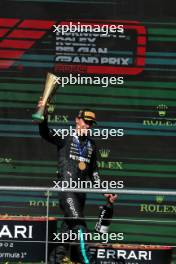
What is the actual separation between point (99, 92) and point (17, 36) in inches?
48.4

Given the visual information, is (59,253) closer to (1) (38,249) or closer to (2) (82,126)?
(1) (38,249)

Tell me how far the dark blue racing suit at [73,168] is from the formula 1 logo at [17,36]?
1.27 m

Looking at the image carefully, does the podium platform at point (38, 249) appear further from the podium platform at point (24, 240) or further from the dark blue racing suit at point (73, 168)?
the dark blue racing suit at point (73, 168)

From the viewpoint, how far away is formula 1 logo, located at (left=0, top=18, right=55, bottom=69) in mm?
8133

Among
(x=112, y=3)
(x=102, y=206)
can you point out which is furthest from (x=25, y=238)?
(x=112, y=3)

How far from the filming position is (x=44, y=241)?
6598 mm

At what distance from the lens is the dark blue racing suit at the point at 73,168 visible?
23.3 feet

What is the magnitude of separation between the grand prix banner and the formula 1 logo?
12 millimetres

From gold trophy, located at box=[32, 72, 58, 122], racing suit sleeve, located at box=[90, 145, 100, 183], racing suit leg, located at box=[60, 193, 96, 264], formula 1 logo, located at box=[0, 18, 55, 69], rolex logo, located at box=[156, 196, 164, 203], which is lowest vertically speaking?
rolex logo, located at box=[156, 196, 164, 203]

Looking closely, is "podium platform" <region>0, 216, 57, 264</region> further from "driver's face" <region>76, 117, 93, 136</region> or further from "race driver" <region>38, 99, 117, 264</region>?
"driver's face" <region>76, 117, 93, 136</region>

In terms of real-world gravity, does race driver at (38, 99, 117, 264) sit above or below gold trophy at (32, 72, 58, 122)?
below

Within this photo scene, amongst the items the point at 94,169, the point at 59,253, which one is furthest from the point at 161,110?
the point at 59,253

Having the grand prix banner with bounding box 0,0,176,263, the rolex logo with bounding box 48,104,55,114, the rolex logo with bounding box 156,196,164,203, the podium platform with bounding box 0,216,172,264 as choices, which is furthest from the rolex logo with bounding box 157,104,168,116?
the podium platform with bounding box 0,216,172,264

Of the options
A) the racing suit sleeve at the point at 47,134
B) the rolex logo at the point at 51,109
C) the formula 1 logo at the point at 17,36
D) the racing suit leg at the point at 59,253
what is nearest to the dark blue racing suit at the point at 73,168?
the racing suit sleeve at the point at 47,134
